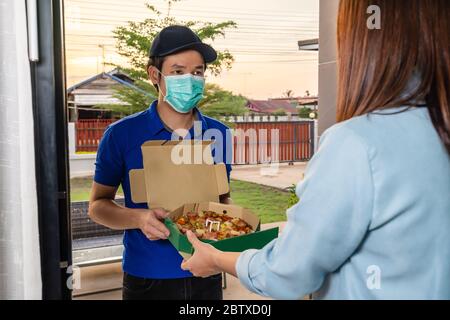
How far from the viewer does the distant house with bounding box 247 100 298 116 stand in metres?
2.24

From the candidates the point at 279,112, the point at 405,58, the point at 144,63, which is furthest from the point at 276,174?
the point at 405,58

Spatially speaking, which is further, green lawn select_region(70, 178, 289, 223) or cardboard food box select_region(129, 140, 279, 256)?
green lawn select_region(70, 178, 289, 223)

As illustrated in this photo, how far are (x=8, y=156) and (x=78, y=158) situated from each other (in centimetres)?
59

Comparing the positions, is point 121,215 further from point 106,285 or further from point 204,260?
point 106,285

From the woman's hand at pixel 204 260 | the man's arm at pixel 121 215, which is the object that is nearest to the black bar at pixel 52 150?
the man's arm at pixel 121 215

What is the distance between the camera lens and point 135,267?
1.40 m

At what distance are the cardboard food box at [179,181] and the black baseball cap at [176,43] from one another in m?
0.32

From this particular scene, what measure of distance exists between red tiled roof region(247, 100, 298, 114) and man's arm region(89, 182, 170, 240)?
1.00m

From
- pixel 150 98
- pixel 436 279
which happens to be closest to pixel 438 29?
pixel 436 279

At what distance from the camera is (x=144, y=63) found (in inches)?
79.3

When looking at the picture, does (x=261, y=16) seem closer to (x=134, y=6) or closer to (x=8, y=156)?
(x=134, y=6)

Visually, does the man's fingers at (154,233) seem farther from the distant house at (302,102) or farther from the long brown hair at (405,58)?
the distant house at (302,102)

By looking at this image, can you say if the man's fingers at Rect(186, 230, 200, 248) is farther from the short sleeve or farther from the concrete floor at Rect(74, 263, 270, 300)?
the concrete floor at Rect(74, 263, 270, 300)

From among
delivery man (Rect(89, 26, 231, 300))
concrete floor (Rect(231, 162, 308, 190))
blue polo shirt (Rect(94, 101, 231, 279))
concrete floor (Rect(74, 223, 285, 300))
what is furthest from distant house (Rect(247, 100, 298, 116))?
concrete floor (Rect(74, 223, 285, 300))
